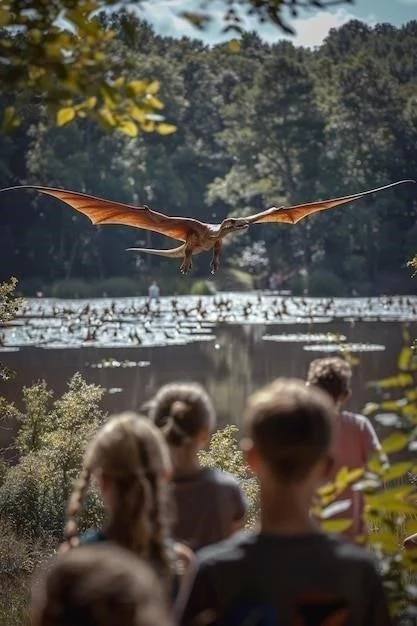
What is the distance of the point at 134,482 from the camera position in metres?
2.30

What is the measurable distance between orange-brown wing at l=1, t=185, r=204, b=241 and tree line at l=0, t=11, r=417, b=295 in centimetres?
4612

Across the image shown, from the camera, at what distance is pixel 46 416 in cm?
1095

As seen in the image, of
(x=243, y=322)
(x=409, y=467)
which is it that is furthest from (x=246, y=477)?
(x=243, y=322)

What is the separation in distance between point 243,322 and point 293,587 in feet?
113

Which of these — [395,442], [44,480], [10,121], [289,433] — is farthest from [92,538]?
[44,480]

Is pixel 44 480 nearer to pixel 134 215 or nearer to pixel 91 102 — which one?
pixel 134 215

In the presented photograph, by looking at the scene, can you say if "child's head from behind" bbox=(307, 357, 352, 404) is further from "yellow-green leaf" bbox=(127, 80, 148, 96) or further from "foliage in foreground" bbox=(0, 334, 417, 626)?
"foliage in foreground" bbox=(0, 334, 417, 626)

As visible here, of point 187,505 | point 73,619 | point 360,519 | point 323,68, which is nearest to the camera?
point 73,619

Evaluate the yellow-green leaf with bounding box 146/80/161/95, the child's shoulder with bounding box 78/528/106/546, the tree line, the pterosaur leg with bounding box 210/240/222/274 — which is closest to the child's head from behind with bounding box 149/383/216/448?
the child's shoulder with bounding box 78/528/106/546

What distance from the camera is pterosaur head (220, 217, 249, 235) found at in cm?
518

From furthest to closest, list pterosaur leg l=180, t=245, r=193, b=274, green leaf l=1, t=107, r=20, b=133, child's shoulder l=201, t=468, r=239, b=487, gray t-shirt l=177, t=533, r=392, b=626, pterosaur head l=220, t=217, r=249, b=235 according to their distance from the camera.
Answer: pterosaur leg l=180, t=245, r=193, b=274, pterosaur head l=220, t=217, r=249, b=235, child's shoulder l=201, t=468, r=239, b=487, green leaf l=1, t=107, r=20, b=133, gray t-shirt l=177, t=533, r=392, b=626

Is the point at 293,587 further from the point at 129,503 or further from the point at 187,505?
the point at 187,505

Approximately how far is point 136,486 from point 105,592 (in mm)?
920

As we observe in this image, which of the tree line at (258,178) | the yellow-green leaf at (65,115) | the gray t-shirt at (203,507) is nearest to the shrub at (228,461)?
the gray t-shirt at (203,507)
